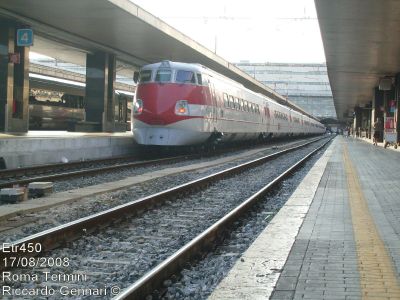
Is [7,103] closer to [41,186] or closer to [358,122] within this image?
[41,186]

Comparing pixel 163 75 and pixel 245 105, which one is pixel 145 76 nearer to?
pixel 163 75

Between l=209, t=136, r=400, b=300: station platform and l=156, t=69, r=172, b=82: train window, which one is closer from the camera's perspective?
l=209, t=136, r=400, b=300: station platform

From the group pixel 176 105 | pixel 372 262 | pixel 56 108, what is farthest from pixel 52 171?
pixel 56 108

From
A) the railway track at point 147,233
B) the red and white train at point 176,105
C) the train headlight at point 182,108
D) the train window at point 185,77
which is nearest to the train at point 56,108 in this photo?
the red and white train at point 176,105

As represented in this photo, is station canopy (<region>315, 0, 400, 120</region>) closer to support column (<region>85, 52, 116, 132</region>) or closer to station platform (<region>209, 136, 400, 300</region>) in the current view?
station platform (<region>209, 136, 400, 300</region>)

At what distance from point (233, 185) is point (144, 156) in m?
9.10

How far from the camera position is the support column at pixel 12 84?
20156 mm

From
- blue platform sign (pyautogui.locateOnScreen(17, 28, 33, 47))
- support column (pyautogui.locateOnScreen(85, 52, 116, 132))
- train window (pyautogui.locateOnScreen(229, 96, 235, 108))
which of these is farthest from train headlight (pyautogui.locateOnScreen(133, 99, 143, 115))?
support column (pyautogui.locateOnScreen(85, 52, 116, 132))

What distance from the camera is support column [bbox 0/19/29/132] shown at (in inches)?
794

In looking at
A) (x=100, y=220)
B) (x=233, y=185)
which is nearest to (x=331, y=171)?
(x=233, y=185)

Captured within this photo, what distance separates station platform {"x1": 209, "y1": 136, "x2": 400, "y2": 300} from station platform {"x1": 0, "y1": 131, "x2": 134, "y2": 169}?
27.5 feet

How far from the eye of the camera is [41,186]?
905 centimetres

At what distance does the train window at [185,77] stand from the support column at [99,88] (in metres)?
10.4

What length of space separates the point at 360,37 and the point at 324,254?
19.5 metres
